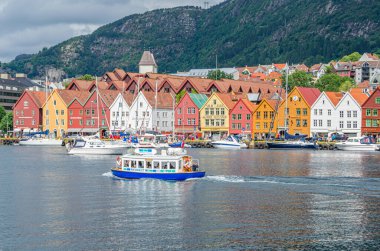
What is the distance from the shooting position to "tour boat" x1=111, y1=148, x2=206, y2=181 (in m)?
69.8

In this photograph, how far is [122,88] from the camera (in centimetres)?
18700

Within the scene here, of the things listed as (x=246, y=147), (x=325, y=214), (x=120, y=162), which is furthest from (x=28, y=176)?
(x=246, y=147)

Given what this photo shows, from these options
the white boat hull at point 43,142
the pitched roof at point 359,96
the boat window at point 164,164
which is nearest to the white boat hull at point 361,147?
the pitched roof at point 359,96

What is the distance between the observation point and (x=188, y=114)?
16538cm

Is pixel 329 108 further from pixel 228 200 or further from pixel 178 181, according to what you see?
pixel 228 200

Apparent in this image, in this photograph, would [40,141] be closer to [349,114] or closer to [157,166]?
[349,114]

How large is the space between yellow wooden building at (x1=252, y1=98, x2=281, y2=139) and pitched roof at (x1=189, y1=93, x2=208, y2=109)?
16.8 meters

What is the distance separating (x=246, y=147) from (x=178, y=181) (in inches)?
2832

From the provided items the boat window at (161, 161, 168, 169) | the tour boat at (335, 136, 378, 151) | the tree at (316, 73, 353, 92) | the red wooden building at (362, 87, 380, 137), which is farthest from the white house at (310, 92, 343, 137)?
the boat window at (161, 161, 168, 169)

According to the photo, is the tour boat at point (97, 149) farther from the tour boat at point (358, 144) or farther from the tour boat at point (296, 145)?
the tour boat at point (358, 144)

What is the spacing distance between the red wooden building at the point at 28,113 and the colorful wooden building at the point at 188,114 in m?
39.4

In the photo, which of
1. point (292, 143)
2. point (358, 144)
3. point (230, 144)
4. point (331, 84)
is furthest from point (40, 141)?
point (331, 84)

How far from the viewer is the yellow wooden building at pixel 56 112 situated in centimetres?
17538

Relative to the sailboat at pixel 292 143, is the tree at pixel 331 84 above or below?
above
